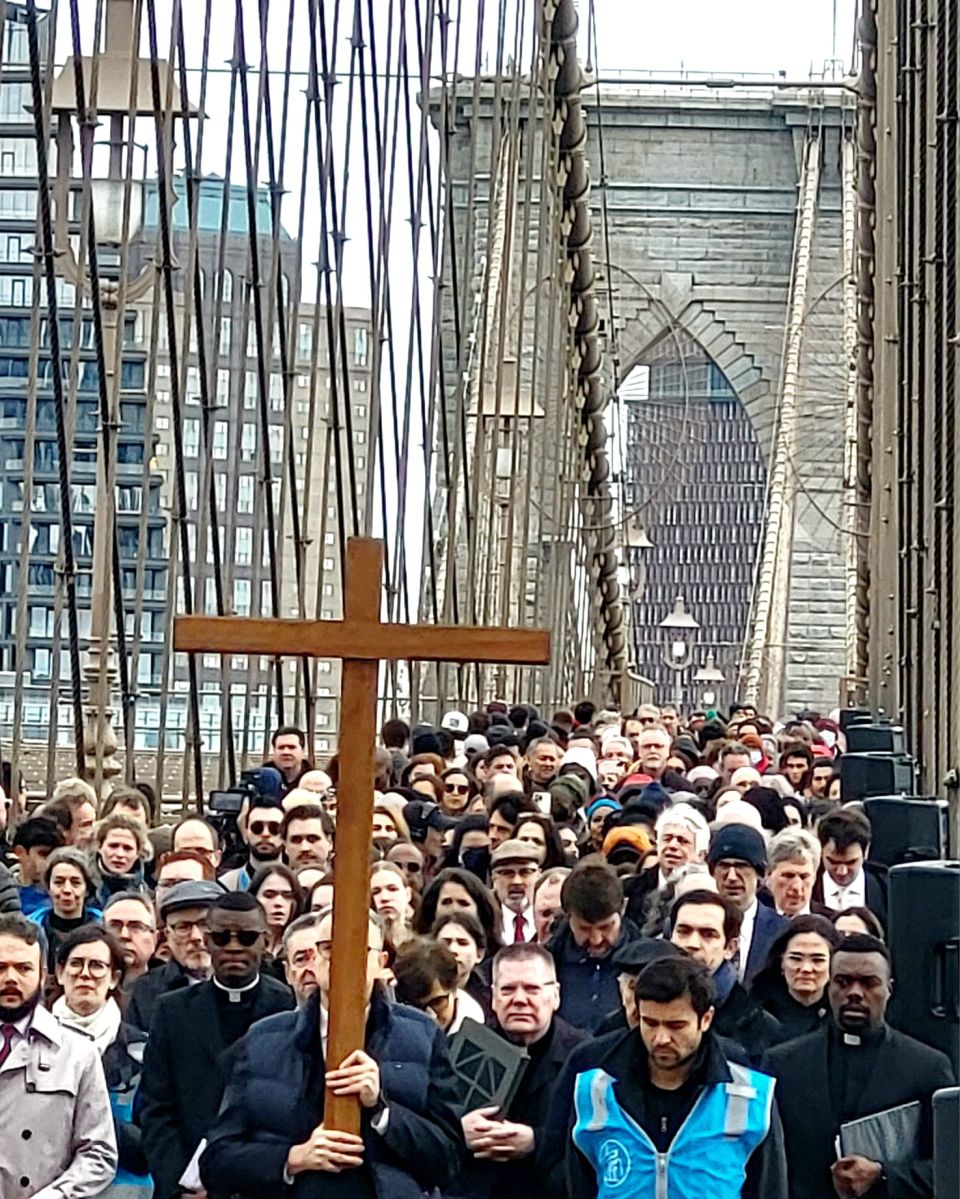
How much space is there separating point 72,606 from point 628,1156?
836 cm

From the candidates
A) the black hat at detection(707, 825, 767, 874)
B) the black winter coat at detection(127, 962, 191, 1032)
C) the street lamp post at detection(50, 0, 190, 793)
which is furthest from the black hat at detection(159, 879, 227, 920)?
the street lamp post at detection(50, 0, 190, 793)

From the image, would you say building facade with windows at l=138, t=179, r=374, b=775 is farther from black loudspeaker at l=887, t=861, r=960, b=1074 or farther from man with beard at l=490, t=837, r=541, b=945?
black loudspeaker at l=887, t=861, r=960, b=1074

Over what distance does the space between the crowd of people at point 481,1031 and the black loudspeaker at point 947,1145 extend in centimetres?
101

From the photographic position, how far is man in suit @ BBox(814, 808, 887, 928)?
973cm

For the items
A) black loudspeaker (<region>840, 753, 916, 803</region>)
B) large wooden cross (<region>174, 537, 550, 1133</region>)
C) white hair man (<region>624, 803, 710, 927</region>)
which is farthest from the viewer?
black loudspeaker (<region>840, 753, 916, 803</region>)

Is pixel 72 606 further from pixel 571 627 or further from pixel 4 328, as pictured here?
pixel 571 627

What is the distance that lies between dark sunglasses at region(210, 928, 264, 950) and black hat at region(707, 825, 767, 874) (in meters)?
2.06

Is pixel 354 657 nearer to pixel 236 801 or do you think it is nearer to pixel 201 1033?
pixel 201 1033

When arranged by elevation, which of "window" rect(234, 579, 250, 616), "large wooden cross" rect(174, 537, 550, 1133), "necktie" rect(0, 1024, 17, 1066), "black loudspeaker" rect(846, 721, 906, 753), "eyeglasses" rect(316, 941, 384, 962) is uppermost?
"window" rect(234, 579, 250, 616)

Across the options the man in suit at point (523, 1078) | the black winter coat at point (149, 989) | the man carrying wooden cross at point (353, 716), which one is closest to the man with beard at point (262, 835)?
the black winter coat at point (149, 989)

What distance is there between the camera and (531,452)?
29.7 meters

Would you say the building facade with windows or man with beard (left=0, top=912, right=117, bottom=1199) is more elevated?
the building facade with windows

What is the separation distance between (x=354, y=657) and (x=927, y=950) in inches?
58.7

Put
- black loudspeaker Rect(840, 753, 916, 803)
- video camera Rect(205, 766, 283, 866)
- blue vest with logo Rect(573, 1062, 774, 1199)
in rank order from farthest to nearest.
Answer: black loudspeaker Rect(840, 753, 916, 803) → video camera Rect(205, 766, 283, 866) → blue vest with logo Rect(573, 1062, 774, 1199)
